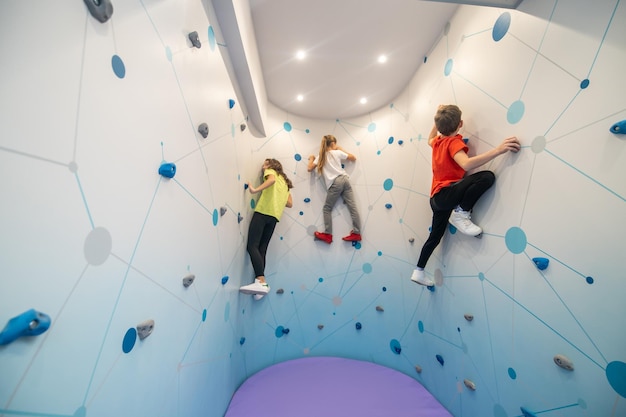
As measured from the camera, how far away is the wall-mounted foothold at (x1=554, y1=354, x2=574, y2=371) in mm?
848

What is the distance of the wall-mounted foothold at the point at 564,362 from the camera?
33.4 inches

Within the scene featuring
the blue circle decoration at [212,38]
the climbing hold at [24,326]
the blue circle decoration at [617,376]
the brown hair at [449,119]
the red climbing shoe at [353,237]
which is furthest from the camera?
the red climbing shoe at [353,237]

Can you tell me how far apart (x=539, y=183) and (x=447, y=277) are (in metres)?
0.83

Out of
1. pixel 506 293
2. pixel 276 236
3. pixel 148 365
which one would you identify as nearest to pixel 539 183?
pixel 506 293

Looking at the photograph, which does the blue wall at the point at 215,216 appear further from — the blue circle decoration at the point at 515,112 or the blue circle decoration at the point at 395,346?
the blue circle decoration at the point at 395,346

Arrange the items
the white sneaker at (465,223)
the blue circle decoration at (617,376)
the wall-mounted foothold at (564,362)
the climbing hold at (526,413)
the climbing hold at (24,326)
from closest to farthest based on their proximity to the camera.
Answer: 1. the climbing hold at (24,326)
2. the blue circle decoration at (617,376)
3. the wall-mounted foothold at (564,362)
4. the climbing hold at (526,413)
5. the white sneaker at (465,223)

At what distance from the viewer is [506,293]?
111 cm

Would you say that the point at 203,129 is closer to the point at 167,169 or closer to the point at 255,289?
the point at 167,169

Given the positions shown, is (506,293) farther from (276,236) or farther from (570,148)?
(276,236)

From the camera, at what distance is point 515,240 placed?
1067mm

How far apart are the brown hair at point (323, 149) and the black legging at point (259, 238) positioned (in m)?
0.78

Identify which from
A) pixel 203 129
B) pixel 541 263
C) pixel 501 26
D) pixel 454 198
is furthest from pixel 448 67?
pixel 203 129

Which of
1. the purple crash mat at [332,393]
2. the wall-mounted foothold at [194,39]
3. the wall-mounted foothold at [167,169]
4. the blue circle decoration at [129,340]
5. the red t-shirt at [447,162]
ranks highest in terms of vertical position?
the wall-mounted foothold at [194,39]

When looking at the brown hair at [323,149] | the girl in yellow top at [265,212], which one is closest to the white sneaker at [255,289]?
the girl in yellow top at [265,212]
